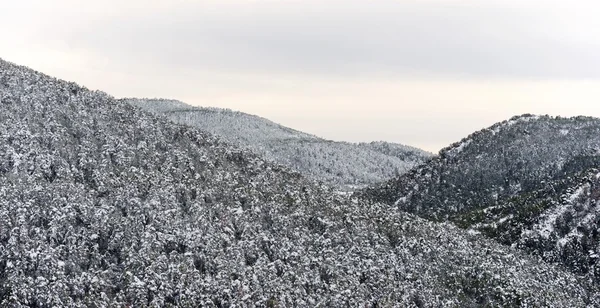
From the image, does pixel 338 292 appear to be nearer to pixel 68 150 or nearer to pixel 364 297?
pixel 364 297

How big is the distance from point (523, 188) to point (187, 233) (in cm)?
9867

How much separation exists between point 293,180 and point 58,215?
127 ft

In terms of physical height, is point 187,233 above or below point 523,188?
below

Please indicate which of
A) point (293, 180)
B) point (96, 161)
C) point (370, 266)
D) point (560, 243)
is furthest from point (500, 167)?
point (96, 161)

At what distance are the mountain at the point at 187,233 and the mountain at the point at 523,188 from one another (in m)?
10.2

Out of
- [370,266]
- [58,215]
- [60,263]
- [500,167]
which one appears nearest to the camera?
[60,263]

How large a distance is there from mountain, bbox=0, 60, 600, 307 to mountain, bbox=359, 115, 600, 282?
10165mm

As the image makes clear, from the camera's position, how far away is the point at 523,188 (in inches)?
5650

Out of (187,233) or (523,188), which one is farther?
(523,188)

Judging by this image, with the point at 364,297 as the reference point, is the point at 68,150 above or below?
above

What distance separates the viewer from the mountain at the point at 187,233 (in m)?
58.4

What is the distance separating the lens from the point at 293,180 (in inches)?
3696

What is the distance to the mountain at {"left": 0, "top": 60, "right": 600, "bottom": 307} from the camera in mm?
58438

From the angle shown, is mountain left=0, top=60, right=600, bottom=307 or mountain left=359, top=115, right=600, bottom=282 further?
mountain left=359, top=115, right=600, bottom=282
